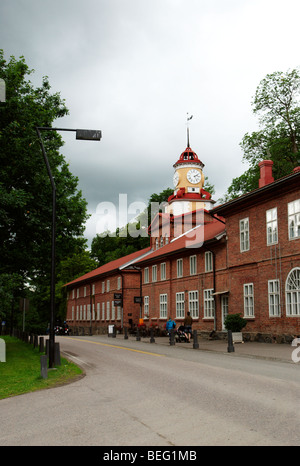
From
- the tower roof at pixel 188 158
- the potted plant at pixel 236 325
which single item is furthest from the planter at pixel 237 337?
the tower roof at pixel 188 158

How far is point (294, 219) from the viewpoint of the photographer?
23.9 meters

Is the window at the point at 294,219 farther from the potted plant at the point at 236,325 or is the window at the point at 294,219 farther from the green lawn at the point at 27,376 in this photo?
the green lawn at the point at 27,376

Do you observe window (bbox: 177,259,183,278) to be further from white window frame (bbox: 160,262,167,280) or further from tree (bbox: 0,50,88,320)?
tree (bbox: 0,50,88,320)

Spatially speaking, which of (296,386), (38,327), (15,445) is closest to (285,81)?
(296,386)

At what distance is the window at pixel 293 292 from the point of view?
23406mm

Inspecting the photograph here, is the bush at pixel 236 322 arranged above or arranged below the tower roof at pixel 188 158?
below

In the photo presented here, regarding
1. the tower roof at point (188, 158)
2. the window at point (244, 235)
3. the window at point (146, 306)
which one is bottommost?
the window at point (146, 306)

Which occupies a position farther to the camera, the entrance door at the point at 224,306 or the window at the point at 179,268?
the window at the point at 179,268

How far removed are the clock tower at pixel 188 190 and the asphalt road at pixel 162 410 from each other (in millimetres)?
45707

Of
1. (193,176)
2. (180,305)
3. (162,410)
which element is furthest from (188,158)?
(162,410)

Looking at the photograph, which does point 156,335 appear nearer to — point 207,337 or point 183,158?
point 207,337

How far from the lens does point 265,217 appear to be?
26.2 m

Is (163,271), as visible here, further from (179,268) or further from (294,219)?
(294,219)

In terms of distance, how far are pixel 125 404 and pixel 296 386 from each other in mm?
4134
